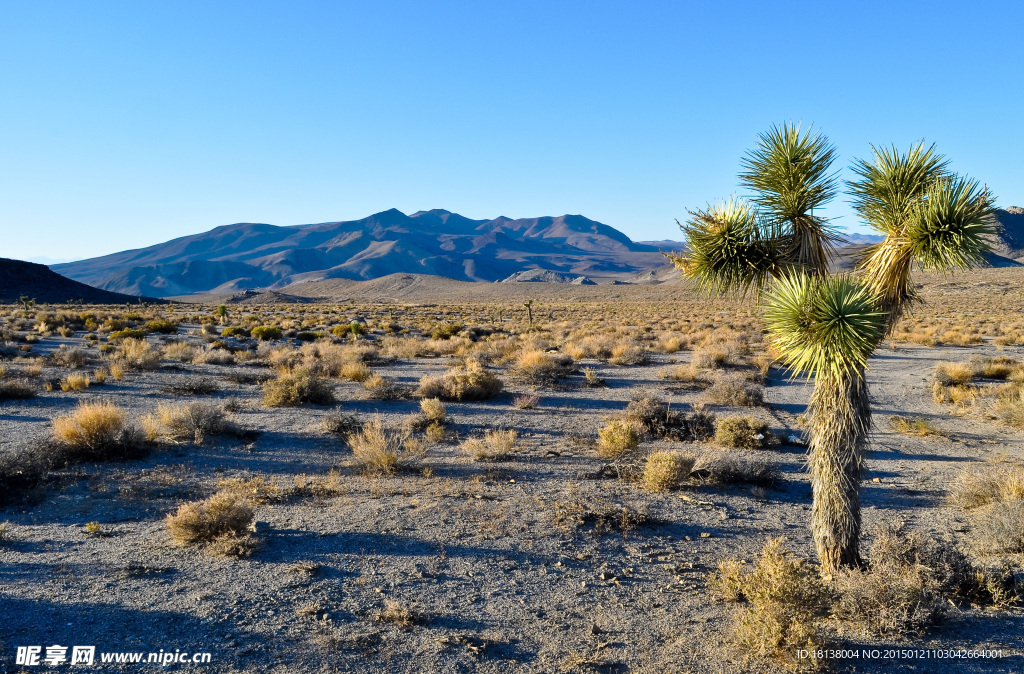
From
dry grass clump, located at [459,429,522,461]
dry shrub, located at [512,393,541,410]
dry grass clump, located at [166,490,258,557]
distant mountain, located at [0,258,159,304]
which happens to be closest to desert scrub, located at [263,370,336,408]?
dry shrub, located at [512,393,541,410]

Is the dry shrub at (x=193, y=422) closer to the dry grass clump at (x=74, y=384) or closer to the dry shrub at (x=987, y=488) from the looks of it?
the dry grass clump at (x=74, y=384)

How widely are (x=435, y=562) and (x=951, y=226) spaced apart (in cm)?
541

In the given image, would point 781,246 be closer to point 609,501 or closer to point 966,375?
point 609,501

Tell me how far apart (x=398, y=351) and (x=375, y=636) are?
19100mm

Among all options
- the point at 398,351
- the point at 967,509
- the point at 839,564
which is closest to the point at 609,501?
the point at 839,564

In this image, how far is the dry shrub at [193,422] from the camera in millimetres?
9977

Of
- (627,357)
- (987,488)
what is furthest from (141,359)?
(987,488)

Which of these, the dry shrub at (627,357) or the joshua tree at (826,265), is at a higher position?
the joshua tree at (826,265)

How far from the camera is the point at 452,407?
1352 cm

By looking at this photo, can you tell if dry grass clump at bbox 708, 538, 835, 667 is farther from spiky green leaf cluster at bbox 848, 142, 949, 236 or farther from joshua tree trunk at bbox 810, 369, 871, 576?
spiky green leaf cluster at bbox 848, 142, 949, 236

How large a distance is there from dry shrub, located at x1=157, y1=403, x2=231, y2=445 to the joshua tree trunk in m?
9.34

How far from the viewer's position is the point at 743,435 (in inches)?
401

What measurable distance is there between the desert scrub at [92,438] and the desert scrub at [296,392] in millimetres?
3984

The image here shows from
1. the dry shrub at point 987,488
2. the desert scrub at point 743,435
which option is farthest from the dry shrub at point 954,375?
the dry shrub at point 987,488
